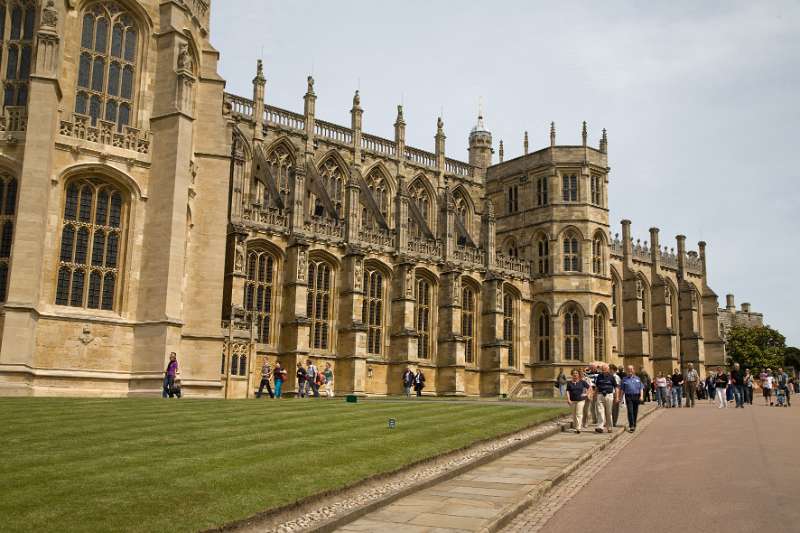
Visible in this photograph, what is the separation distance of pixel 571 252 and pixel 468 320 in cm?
817

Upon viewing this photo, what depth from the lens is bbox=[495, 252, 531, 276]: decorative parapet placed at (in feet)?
151

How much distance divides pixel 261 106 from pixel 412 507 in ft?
107

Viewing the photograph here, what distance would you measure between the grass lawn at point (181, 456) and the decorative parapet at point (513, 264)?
94.3 ft

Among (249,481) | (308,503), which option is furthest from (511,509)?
(249,481)

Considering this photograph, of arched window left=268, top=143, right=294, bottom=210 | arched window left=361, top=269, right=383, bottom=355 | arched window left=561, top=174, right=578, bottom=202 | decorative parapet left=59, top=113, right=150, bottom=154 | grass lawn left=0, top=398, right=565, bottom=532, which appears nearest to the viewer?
grass lawn left=0, top=398, right=565, bottom=532

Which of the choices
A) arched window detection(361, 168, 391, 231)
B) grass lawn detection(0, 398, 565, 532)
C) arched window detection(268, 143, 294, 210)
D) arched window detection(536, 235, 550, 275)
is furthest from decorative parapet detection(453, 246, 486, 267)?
grass lawn detection(0, 398, 565, 532)

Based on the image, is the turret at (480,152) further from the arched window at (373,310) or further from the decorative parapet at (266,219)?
the decorative parapet at (266,219)

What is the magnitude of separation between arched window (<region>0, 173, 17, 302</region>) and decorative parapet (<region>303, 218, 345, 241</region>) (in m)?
15.8

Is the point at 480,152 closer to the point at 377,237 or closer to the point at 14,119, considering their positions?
the point at 377,237

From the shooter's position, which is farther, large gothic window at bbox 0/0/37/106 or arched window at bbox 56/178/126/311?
large gothic window at bbox 0/0/37/106

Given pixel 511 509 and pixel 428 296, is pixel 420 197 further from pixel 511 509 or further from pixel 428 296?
pixel 511 509

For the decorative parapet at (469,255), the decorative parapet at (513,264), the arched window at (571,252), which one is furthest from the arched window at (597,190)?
the decorative parapet at (469,255)

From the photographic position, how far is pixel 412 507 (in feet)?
30.8

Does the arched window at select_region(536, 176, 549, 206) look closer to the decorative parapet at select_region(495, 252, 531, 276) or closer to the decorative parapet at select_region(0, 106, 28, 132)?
the decorative parapet at select_region(495, 252, 531, 276)
